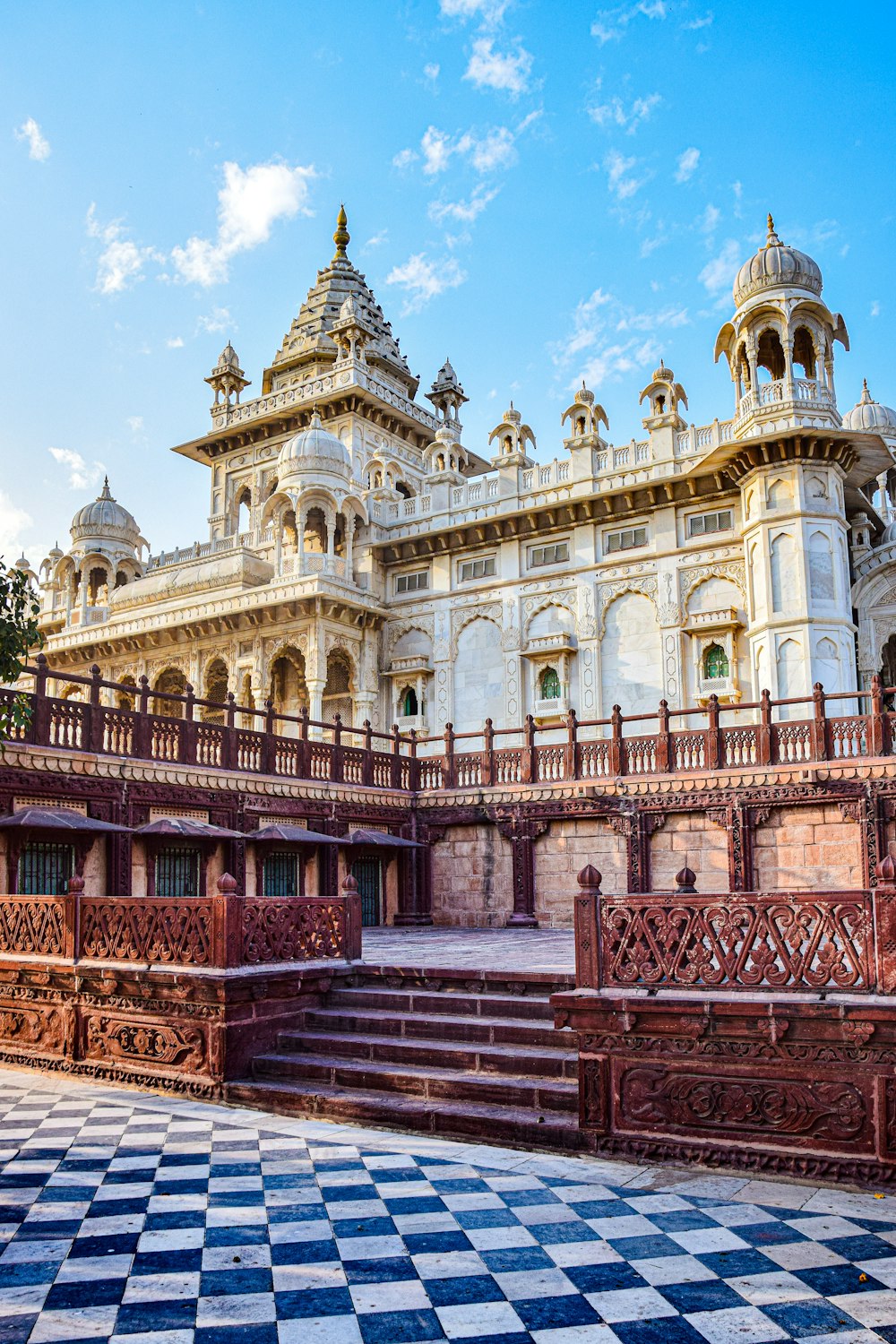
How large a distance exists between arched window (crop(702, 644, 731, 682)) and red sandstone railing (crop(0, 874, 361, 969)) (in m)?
14.9

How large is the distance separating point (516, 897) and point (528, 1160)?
12.5 metres

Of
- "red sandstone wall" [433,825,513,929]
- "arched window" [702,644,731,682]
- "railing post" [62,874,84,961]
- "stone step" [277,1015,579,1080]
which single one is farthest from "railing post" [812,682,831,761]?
"railing post" [62,874,84,961]

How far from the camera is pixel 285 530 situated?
29391 millimetres

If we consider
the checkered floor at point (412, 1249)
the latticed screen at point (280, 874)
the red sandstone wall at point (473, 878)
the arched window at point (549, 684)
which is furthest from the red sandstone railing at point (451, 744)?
the checkered floor at point (412, 1249)

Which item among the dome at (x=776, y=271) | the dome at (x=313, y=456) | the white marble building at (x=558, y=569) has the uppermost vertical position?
the dome at (x=776, y=271)

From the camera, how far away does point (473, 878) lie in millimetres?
19594

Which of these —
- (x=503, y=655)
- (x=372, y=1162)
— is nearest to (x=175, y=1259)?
(x=372, y=1162)

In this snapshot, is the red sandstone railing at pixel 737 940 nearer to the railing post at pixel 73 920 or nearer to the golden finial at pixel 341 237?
the railing post at pixel 73 920

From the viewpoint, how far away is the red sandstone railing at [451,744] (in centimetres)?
1495

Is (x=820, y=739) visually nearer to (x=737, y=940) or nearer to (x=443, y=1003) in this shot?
(x=443, y=1003)

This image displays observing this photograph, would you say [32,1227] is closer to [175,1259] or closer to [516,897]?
[175,1259]

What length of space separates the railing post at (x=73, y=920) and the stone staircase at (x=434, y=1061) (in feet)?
6.50

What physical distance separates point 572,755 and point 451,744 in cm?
286

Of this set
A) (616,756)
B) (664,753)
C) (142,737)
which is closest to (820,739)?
(664,753)
